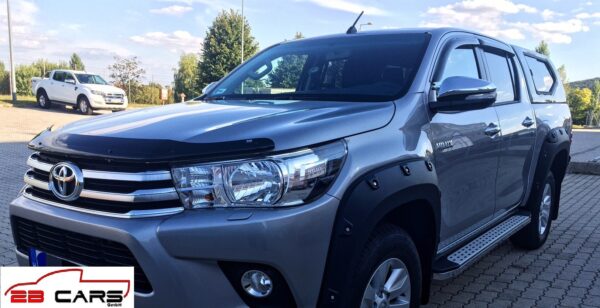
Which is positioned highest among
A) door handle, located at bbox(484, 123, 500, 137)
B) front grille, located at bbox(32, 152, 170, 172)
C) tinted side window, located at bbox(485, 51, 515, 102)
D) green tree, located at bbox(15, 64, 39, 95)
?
green tree, located at bbox(15, 64, 39, 95)

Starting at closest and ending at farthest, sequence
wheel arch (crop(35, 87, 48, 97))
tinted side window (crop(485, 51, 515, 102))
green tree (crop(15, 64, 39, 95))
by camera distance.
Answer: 1. tinted side window (crop(485, 51, 515, 102))
2. wheel arch (crop(35, 87, 48, 97))
3. green tree (crop(15, 64, 39, 95))

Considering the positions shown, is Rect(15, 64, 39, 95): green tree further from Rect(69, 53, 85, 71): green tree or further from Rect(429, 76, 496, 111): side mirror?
Rect(429, 76, 496, 111): side mirror

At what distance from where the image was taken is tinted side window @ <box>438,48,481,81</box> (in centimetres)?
327

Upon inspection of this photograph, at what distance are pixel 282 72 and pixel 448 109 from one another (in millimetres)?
1334

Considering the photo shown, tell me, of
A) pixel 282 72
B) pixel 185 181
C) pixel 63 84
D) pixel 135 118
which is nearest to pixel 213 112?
pixel 135 118

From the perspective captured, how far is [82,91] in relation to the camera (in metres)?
20.8

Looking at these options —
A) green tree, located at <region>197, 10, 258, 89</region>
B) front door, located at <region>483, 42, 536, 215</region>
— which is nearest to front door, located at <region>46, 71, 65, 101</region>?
green tree, located at <region>197, 10, 258, 89</region>

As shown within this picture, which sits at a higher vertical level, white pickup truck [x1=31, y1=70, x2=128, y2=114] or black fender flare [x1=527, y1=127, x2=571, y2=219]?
white pickup truck [x1=31, y1=70, x2=128, y2=114]

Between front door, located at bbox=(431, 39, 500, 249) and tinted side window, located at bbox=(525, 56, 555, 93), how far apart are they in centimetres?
142

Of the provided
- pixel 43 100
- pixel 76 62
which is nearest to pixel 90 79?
pixel 43 100

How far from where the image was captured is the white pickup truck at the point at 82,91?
20.7 metres

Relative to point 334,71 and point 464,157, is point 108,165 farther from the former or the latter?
Answer: point 464,157

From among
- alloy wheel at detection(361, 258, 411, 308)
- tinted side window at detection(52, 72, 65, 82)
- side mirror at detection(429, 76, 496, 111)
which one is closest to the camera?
alloy wheel at detection(361, 258, 411, 308)

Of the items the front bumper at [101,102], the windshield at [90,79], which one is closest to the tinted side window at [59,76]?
the windshield at [90,79]
